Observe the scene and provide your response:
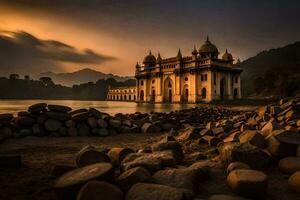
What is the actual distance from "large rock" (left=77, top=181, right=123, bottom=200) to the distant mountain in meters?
53.0

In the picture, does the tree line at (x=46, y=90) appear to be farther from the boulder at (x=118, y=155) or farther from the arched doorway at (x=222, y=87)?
the boulder at (x=118, y=155)

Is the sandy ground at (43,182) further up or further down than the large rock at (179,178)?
further down

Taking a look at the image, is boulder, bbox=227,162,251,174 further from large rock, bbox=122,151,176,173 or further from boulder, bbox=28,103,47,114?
boulder, bbox=28,103,47,114

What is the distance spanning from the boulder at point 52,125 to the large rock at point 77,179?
7541 millimetres

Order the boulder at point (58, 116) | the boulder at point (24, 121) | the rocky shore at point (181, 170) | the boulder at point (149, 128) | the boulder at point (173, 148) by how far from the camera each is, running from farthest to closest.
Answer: the boulder at point (149, 128), the boulder at point (58, 116), the boulder at point (24, 121), the boulder at point (173, 148), the rocky shore at point (181, 170)

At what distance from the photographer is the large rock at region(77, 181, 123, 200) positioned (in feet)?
11.1

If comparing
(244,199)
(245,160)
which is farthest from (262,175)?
(245,160)

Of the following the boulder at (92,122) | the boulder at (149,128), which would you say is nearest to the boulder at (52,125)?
the boulder at (92,122)

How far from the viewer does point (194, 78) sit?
211 ft

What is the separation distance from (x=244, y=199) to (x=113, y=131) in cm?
895

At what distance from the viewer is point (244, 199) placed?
3508 mm

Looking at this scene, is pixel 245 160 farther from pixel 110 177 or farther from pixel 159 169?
pixel 110 177

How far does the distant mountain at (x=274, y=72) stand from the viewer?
58.5 m

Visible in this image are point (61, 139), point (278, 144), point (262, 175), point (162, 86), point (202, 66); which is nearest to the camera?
point (262, 175)
